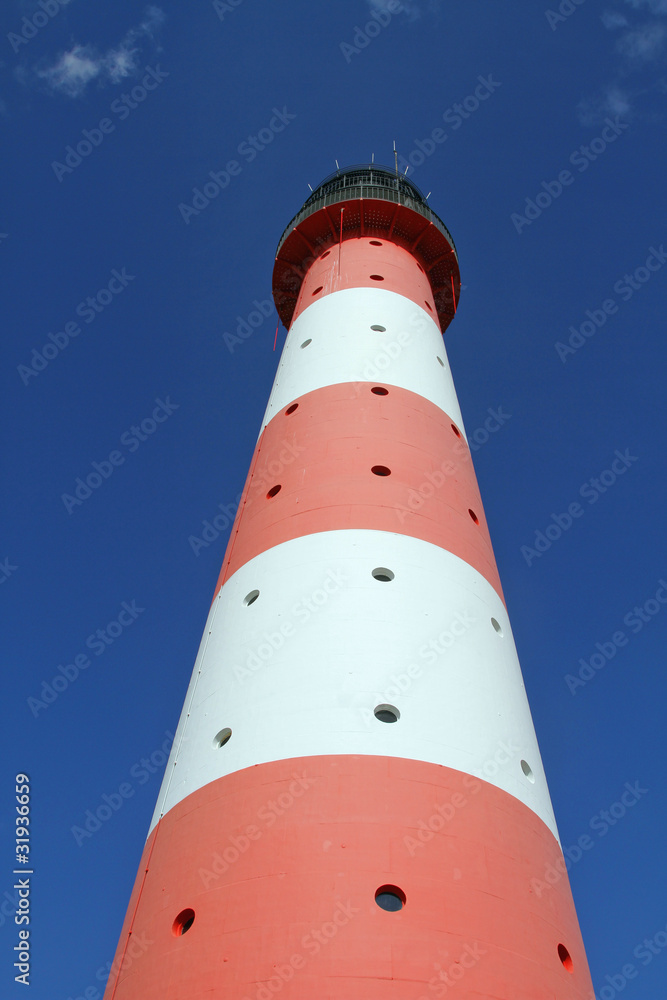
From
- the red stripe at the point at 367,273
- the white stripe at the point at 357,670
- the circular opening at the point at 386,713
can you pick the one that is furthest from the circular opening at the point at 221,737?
the red stripe at the point at 367,273

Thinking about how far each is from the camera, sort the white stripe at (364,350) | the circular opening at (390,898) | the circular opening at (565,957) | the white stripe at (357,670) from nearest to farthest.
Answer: the circular opening at (390,898), the circular opening at (565,957), the white stripe at (357,670), the white stripe at (364,350)

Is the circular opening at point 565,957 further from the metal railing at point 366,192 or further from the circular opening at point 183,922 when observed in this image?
the metal railing at point 366,192

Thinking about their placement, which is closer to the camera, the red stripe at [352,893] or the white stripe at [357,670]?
the red stripe at [352,893]

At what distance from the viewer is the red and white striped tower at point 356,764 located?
752cm

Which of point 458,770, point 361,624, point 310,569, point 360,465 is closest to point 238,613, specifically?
point 310,569

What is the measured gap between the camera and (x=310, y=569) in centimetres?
1127

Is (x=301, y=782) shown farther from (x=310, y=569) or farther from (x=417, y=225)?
(x=417, y=225)

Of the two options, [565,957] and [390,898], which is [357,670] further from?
[565,957]

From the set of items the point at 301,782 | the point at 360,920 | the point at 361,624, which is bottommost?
the point at 360,920

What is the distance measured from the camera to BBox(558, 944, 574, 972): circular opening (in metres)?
8.39

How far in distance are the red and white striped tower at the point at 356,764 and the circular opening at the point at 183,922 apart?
0.02 m

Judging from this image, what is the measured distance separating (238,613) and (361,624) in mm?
2200

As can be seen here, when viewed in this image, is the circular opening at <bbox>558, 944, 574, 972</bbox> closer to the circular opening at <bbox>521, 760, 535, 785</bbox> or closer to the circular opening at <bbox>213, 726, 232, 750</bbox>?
the circular opening at <bbox>521, 760, 535, 785</bbox>

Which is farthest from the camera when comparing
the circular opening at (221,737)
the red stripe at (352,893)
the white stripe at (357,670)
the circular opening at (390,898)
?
the circular opening at (221,737)
